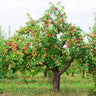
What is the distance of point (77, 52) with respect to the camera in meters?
10.2

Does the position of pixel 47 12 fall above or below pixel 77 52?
above

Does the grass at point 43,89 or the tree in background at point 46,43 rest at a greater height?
the tree in background at point 46,43

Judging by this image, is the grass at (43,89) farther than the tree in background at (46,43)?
Yes

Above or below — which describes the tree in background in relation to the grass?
above

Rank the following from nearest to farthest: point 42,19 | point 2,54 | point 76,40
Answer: point 76,40 < point 42,19 < point 2,54

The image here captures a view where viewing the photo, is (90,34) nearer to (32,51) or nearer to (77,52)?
(77,52)

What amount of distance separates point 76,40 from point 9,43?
199 inches

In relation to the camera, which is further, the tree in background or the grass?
the grass

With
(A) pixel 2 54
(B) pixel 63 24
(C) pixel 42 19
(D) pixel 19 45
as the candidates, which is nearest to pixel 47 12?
(C) pixel 42 19

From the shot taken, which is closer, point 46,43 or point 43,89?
point 46,43

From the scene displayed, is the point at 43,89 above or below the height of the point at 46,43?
below

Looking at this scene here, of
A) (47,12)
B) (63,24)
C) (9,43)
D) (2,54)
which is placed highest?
(47,12)

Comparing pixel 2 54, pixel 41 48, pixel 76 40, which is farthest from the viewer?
pixel 2 54

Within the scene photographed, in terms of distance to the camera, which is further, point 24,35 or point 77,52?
point 24,35
